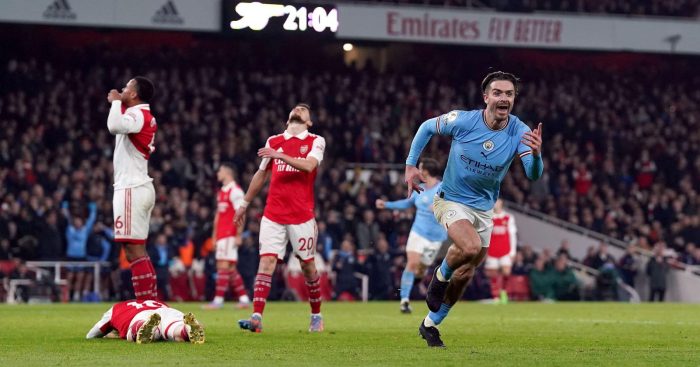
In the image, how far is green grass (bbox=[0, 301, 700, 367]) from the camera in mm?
9258

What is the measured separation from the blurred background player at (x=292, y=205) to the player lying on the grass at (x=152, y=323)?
231 cm

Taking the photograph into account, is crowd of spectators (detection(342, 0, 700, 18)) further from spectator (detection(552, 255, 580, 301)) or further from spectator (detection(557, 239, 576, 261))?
spectator (detection(552, 255, 580, 301))

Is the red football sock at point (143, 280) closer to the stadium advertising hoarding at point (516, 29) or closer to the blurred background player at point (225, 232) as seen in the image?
Answer: the blurred background player at point (225, 232)

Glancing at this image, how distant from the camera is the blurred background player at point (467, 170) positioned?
35.4 feet

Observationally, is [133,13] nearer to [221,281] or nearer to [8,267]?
[8,267]

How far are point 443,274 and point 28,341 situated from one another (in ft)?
12.5

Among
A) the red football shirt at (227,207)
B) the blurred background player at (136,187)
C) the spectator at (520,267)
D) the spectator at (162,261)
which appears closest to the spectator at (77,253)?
the spectator at (162,261)

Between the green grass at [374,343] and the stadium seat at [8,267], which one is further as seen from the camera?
the stadium seat at [8,267]

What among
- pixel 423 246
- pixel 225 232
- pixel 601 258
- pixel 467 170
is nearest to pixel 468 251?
pixel 467 170

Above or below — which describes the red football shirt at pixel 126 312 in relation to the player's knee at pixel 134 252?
below

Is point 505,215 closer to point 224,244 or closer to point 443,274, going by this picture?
point 224,244

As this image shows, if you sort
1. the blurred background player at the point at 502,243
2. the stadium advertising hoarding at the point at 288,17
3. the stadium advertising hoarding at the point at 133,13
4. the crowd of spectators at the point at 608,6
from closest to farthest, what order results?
the blurred background player at the point at 502,243, the stadium advertising hoarding at the point at 288,17, the stadium advertising hoarding at the point at 133,13, the crowd of spectators at the point at 608,6

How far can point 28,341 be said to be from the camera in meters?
11.4

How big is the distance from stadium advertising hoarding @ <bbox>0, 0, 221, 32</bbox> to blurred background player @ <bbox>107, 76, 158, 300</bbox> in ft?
59.3
